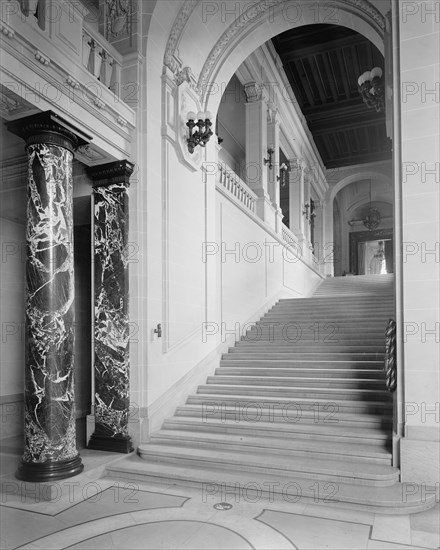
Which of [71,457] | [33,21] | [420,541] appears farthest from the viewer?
[71,457]

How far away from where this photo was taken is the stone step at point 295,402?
21.9 ft

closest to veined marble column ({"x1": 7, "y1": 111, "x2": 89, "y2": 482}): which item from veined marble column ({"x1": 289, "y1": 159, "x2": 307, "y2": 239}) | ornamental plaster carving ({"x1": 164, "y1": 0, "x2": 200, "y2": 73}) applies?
ornamental plaster carving ({"x1": 164, "y1": 0, "x2": 200, "y2": 73})

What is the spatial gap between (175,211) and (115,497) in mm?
4043

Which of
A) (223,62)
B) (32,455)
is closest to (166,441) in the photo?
(32,455)

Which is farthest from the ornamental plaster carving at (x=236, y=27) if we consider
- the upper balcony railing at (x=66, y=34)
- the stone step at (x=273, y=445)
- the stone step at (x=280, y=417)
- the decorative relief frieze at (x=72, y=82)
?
the stone step at (x=273, y=445)

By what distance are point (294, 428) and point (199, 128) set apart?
4.64 metres

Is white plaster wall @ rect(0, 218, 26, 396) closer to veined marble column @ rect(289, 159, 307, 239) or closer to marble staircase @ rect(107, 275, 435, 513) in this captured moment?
marble staircase @ rect(107, 275, 435, 513)

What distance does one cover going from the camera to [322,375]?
782 cm

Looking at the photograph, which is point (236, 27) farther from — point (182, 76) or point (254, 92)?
point (254, 92)

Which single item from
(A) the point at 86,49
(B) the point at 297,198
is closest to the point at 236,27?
(A) the point at 86,49

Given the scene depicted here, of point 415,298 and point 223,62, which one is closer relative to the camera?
point 415,298

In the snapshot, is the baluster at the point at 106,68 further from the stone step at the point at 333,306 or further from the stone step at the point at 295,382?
the stone step at the point at 333,306

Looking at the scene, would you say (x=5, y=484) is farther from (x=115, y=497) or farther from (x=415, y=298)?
(x=415, y=298)

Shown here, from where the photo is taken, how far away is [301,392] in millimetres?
7344
